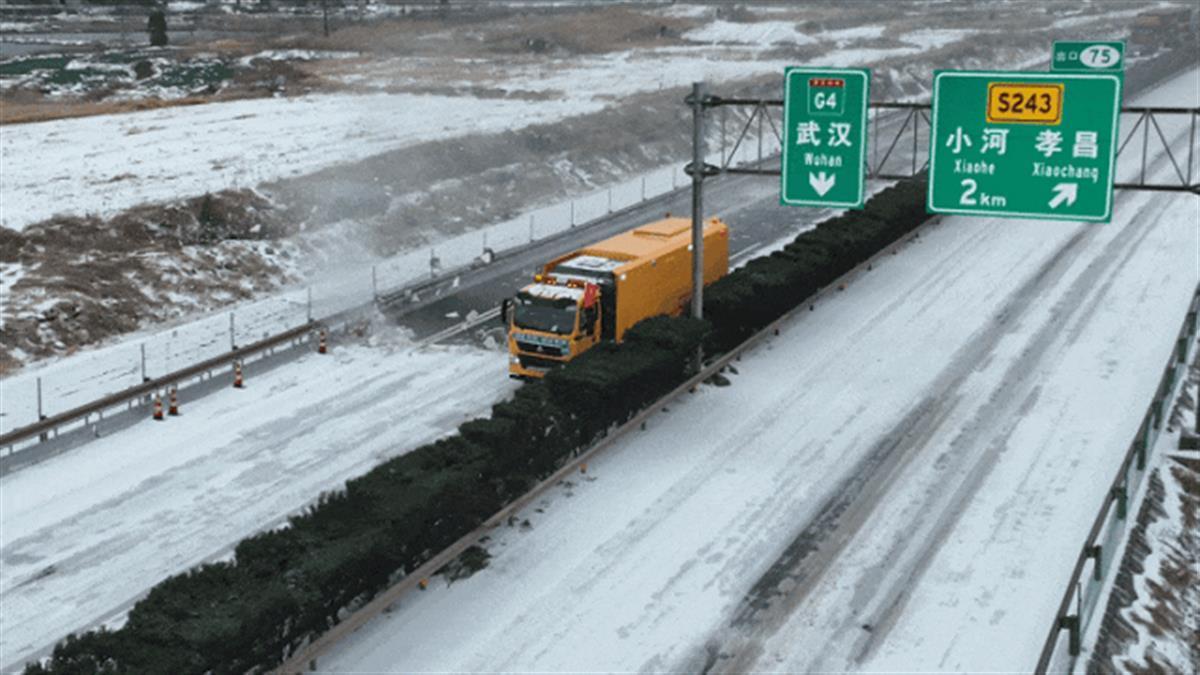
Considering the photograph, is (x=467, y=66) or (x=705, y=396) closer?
(x=705, y=396)

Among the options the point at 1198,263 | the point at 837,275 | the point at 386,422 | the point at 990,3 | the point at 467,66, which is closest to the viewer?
the point at 386,422

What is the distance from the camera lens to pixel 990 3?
573 feet

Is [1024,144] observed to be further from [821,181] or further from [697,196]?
[697,196]

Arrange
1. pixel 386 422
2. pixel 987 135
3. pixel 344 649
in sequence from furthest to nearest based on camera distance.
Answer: pixel 386 422 < pixel 987 135 < pixel 344 649

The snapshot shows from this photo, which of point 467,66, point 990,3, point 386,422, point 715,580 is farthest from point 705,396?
point 990,3

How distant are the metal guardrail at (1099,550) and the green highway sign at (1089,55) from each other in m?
15.9

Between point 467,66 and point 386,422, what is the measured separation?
71.8m

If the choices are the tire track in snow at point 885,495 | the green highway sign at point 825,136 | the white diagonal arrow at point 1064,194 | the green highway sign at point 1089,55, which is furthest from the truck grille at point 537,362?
the green highway sign at point 1089,55

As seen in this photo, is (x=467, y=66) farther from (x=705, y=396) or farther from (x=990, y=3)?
(x=990, y=3)

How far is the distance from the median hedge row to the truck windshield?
172 cm

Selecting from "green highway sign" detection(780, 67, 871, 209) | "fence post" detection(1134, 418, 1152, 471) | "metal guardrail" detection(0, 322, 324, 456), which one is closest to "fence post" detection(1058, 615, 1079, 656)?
"fence post" detection(1134, 418, 1152, 471)

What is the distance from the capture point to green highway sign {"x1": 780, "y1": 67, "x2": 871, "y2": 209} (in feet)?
82.2

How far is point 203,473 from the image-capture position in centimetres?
2355

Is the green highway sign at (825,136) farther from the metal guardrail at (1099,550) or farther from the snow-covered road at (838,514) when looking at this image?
the metal guardrail at (1099,550)
